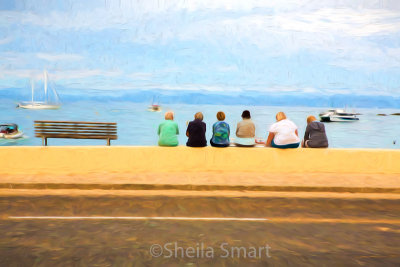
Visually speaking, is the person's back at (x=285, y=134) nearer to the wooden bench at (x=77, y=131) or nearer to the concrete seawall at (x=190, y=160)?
the concrete seawall at (x=190, y=160)

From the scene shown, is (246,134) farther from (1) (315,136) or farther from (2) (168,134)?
(2) (168,134)

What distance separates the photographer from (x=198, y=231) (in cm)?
622

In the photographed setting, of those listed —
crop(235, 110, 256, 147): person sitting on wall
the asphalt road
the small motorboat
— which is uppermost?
crop(235, 110, 256, 147): person sitting on wall

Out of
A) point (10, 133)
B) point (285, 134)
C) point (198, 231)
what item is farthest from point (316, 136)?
point (10, 133)

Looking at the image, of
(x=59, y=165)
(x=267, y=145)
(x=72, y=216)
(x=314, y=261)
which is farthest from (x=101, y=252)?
(x=267, y=145)

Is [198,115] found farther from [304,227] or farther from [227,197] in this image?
[304,227]

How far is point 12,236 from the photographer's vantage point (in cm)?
586

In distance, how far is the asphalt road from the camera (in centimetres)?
507

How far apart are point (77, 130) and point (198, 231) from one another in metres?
9.77

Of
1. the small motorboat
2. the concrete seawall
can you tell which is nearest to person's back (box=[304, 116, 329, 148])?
the concrete seawall

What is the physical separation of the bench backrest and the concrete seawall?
11.3 feet

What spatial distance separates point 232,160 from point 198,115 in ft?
5.03

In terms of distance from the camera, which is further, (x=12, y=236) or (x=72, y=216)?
(x=72, y=216)

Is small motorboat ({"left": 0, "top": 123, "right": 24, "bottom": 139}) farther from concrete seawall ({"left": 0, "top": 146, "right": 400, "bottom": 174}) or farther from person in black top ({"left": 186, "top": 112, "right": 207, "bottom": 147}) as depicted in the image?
person in black top ({"left": 186, "top": 112, "right": 207, "bottom": 147})
